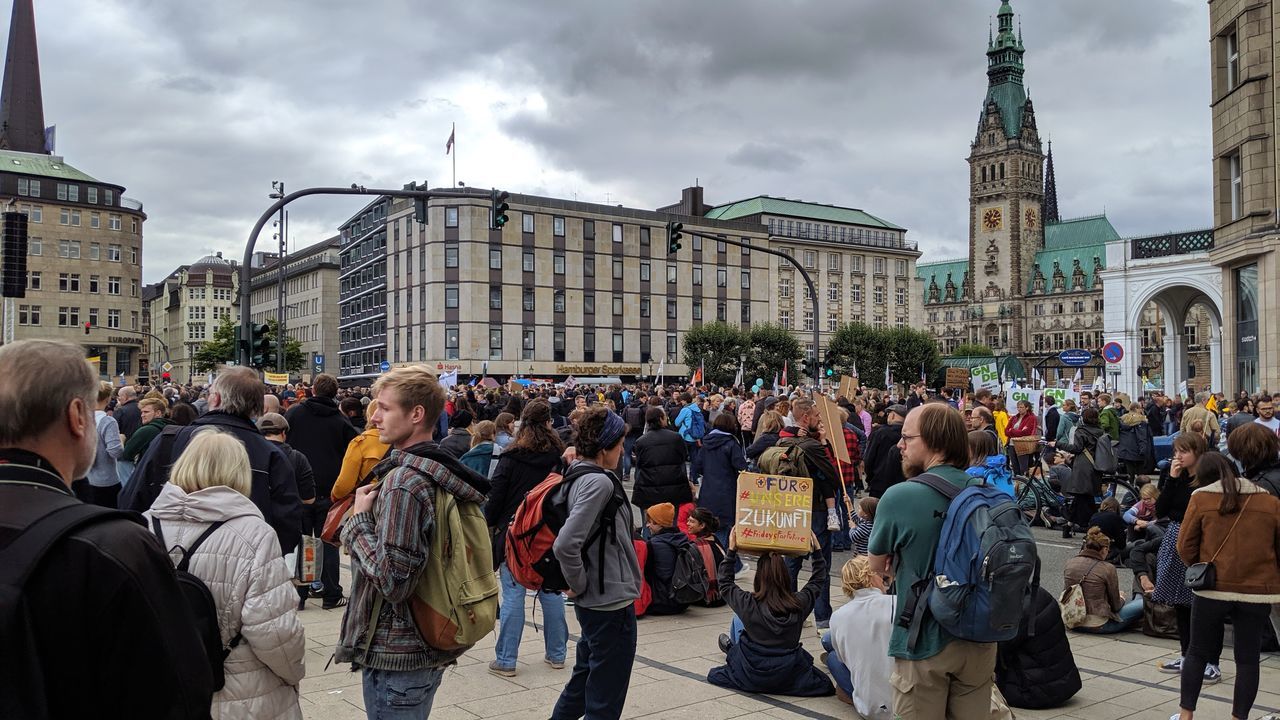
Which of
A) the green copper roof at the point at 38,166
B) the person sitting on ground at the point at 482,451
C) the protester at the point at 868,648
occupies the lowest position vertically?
the protester at the point at 868,648

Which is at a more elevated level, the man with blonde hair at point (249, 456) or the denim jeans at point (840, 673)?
the man with blonde hair at point (249, 456)

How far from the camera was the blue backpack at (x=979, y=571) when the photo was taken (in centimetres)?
412

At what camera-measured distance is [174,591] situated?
1.90 meters

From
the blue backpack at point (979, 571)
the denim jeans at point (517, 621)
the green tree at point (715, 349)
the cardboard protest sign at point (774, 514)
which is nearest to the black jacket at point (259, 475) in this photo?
the denim jeans at point (517, 621)

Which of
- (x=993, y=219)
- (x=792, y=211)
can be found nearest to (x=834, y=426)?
(x=792, y=211)

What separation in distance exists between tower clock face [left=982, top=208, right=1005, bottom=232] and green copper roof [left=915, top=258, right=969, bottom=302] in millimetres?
15618

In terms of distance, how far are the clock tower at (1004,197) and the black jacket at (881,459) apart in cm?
13949

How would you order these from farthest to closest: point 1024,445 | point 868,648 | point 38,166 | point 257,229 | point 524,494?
point 38,166 → point 257,229 → point 1024,445 → point 524,494 → point 868,648

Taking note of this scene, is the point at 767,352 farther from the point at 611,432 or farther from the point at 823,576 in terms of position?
the point at 611,432

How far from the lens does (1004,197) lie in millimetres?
142875

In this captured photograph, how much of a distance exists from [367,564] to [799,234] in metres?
92.8

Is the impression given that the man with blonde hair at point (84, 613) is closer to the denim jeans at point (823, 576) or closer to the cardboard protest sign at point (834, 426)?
the denim jeans at point (823, 576)

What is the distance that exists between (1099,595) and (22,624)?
9.05 metres

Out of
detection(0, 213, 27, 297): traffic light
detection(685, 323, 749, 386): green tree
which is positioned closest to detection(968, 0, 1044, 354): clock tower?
detection(685, 323, 749, 386): green tree
